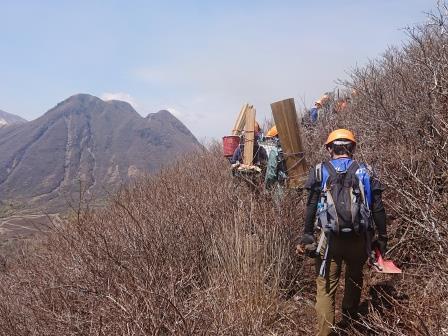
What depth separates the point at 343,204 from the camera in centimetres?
273

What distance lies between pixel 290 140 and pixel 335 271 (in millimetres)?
2173

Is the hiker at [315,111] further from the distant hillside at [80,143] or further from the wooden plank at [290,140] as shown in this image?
the distant hillside at [80,143]

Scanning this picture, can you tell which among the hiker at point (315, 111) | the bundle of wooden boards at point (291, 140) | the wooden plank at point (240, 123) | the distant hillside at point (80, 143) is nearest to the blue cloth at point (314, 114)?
the hiker at point (315, 111)

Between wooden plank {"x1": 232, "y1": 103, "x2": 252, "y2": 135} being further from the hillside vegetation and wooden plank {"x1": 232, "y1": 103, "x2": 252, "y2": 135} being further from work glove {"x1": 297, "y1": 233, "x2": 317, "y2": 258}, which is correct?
work glove {"x1": 297, "y1": 233, "x2": 317, "y2": 258}

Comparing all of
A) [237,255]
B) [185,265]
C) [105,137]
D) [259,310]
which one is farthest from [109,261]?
[105,137]

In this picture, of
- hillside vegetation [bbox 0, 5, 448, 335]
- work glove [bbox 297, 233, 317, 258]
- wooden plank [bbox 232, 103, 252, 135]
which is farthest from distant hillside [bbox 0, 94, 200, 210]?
work glove [bbox 297, 233, 317, 258]

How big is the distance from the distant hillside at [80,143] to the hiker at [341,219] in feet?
343

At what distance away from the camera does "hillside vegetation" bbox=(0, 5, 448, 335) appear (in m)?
2.43

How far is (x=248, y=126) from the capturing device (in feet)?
17.9

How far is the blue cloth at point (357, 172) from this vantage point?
281 centimetres

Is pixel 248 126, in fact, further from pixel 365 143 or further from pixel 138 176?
pixel 138 176

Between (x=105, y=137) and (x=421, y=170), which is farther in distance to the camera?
(x=105, y=137)

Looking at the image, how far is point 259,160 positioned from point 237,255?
7.70ft

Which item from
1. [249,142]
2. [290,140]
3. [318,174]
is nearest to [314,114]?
[249,142]
